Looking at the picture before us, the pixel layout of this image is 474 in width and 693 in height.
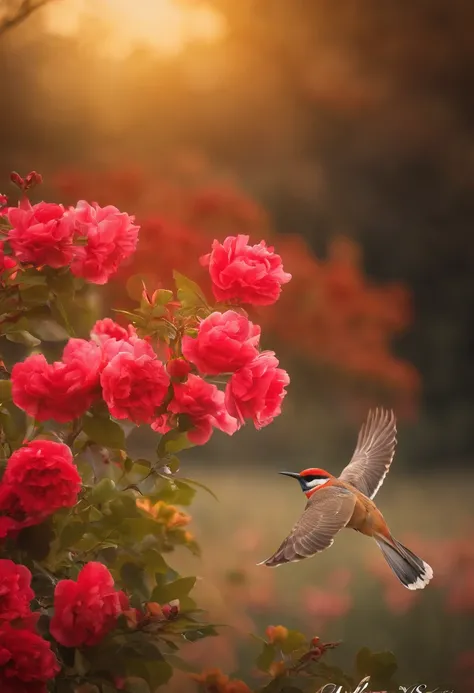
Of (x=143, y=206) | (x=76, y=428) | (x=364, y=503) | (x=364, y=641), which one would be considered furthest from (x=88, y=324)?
(x=364, y=641)

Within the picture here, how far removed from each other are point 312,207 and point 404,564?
25.4 inches

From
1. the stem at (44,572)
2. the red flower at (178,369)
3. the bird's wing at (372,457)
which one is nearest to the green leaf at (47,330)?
the red flower at (178,369)

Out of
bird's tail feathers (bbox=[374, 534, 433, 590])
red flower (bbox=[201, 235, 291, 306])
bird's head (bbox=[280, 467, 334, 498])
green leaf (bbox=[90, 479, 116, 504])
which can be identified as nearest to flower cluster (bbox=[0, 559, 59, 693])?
green leaf (bbox=[90, 479, 116, 504])

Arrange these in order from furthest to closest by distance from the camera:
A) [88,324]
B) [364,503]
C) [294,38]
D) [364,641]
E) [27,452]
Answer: [294,38] < [364,641] < [364,503] < [88,324] < [27,452]

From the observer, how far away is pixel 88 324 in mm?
868

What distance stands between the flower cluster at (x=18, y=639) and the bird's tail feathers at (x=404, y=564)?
1.88 feet

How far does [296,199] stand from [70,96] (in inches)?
16.7

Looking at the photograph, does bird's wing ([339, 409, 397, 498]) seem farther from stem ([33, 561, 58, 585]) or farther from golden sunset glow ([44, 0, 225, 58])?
golden sunset glow ([44, 0, 225, 58])

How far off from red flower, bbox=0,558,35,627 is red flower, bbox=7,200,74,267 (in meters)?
0.27

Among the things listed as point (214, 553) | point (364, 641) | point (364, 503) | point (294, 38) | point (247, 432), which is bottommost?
point (364, 641)

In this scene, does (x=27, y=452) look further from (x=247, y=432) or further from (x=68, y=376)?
(x=247, y=432)

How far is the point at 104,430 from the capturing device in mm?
789

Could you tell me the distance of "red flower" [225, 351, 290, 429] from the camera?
78 centimetres

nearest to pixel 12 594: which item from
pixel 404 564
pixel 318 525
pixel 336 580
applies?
pixel 318 525
